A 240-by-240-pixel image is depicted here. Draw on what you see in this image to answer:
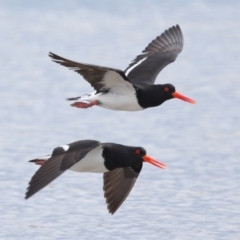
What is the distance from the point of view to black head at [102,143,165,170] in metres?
12.2

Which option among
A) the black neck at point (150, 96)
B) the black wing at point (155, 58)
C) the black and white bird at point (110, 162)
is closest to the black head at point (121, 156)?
the black and white bird at point (110, 162)

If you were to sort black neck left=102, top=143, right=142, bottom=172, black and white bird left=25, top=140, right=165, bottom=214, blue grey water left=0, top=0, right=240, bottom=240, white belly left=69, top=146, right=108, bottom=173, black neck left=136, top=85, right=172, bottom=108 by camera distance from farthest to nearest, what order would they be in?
blue grey water left=0, top=0, right=240, bottom=240 < black neck left=136, top=85, right=172, bottom=108 < black neck left=102, top=143, right=142, bottom=172 < white belly left=69, top=146, right=108, bottom=173 < black and white bird left=25, top=140, right=165, bottom=214

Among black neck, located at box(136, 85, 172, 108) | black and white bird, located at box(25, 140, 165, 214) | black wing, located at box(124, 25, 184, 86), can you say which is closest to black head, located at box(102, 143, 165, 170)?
black and white bird, located at box(25, 140, 165, 214)

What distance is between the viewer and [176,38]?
49.6 feet

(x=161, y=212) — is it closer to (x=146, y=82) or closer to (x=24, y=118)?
(x=146, y=82)

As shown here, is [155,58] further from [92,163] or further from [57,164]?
[57,164]

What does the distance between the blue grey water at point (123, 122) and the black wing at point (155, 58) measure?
1785 mm

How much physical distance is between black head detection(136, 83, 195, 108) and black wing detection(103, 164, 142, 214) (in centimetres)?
80

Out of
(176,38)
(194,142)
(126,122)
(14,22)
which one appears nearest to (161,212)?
(176,38)

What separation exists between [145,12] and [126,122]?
12.2 m

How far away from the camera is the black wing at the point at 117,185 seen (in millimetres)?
12336

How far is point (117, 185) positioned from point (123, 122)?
21.9 ft

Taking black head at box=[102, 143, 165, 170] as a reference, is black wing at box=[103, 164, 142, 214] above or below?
below

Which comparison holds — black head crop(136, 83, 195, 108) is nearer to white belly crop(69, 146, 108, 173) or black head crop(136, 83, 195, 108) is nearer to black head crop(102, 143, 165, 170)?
black head crop(102, 143, 165, 170)
